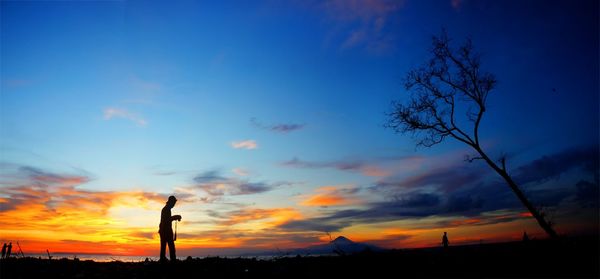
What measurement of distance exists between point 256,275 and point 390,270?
382 centimetres

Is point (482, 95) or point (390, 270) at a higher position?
point (482, 95)

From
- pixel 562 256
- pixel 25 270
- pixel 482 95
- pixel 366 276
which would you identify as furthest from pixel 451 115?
pixel 25 270

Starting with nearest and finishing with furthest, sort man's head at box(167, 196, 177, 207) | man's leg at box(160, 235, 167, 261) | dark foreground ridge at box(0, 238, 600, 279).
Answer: dark foreground ridge at box(0, 238, 600, 279) → man's leg at box(160, 235, 167, 261) → man's head at box(167, 196, 177, 207)

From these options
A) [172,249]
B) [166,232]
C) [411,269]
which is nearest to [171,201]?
[166,232]

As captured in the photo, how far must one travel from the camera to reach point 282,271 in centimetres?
955

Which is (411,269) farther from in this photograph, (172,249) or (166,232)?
(166,232)

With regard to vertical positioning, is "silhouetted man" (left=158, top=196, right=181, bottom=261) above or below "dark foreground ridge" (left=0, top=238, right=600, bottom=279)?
above

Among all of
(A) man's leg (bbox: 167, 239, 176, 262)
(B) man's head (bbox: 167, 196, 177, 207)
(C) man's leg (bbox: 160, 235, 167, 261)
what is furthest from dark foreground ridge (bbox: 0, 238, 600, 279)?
(B) man's head (bbox: 167, 196, 177, 207)

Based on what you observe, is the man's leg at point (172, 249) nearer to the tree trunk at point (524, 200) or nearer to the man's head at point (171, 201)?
the man's head at point (171, 201)

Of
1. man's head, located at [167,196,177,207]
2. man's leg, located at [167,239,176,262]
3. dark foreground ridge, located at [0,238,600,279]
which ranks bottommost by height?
dark foreground ridge, located at [0,238,600,279]

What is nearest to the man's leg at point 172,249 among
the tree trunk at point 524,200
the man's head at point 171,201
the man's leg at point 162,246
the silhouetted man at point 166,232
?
the silhouetted man at point 166,232

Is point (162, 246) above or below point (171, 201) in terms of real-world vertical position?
below

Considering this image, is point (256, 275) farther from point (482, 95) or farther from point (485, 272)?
point (482, 95)

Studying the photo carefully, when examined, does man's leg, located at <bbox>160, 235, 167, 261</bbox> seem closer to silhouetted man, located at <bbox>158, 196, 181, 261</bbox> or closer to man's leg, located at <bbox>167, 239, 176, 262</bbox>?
silhouetted man, located at <bbox>158, 196, 181, 261</bbox>
